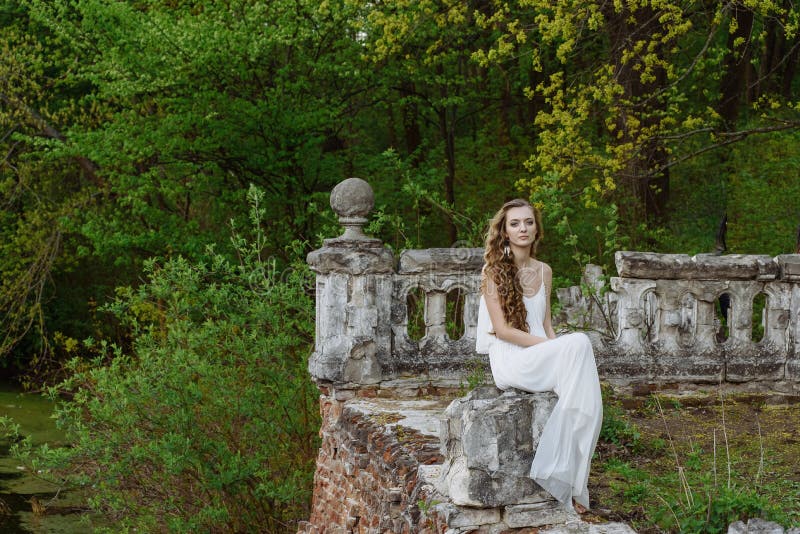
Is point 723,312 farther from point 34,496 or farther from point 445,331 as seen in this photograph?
point 34,496

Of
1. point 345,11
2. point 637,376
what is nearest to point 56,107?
point 345,11

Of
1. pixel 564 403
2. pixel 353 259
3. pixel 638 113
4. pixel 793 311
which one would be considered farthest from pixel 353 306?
pixel 638 113

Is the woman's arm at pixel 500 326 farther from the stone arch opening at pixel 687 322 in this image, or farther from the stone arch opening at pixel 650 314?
the stone arch opening at pixel 687 322

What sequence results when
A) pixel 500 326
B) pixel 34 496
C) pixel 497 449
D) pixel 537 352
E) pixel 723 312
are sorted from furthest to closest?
pixel 34 496 < pixel 723 312 < pixel 500 326 < pixel 537 352 < pixel 497 449

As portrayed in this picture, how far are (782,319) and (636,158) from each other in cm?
551

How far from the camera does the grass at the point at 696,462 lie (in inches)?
202

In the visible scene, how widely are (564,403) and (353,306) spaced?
3.14 m

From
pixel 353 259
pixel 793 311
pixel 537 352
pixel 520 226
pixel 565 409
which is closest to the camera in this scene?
pixel 565 409

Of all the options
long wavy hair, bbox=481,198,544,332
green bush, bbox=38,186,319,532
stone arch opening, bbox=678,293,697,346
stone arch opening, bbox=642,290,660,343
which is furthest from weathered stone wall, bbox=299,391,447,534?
stone arch opening, bbox=678,293,697,346

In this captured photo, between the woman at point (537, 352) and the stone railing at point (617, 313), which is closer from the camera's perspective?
Answer: the woman at point (537, 352)

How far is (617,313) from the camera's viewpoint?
340 inches

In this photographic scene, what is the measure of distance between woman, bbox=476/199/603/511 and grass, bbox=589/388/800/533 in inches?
14.4

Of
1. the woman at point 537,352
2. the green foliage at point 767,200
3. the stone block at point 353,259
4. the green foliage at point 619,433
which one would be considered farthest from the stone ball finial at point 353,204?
the green foliage at point 767,200

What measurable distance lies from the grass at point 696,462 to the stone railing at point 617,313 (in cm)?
31
